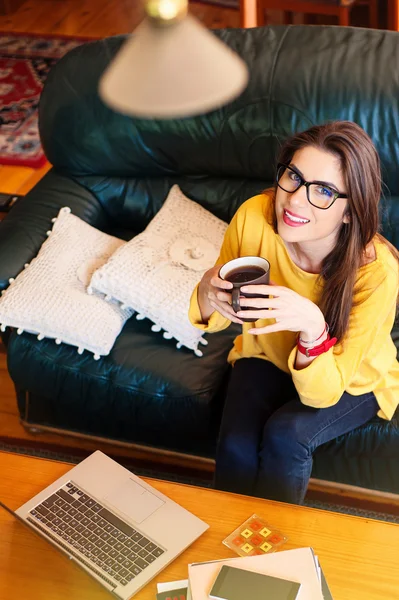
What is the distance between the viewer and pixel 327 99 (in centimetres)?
222

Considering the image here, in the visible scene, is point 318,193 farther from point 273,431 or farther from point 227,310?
point 273,431

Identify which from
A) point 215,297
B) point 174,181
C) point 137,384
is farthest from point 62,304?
point 215,297

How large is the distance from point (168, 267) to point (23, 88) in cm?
259

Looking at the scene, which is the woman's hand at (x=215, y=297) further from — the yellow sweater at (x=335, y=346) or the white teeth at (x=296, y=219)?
the white teeth at (x=296, y=219)

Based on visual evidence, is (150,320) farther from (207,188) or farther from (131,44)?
(131,44)

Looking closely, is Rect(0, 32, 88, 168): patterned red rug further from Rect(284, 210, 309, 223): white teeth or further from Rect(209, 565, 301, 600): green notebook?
Rect(209, 565, 301, 600): green notebook

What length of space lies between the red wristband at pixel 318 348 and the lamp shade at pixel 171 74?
0.83 metres

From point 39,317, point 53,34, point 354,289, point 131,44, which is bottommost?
point 53,34

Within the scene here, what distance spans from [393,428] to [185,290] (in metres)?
0.64

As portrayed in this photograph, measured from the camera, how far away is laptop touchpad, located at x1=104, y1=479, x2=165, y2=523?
1594mm

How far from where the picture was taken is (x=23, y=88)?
14.6ft

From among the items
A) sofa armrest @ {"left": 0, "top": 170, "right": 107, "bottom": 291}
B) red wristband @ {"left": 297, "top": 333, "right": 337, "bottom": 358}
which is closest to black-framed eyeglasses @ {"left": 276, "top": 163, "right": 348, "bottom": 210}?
red wristband @ {"left": 297, "top": 333, "right": 337, "bottom": 358}

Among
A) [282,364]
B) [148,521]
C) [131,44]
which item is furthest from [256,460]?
[131,44]

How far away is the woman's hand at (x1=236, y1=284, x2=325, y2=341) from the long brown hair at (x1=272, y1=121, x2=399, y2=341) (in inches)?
3.9
